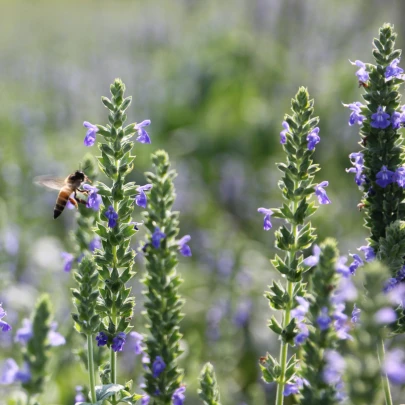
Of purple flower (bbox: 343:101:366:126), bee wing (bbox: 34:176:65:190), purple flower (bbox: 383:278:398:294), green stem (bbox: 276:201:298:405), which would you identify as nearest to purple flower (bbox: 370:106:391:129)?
purple flower (bbox: 343:101:366:126)

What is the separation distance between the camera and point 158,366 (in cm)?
223

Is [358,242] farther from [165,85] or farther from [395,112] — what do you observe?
[165,85]

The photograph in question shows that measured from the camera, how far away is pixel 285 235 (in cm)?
233

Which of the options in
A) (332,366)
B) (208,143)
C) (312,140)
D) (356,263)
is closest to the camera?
(332,366)

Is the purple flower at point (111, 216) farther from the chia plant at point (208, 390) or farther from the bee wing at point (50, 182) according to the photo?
the bee wing at point (50, 182)

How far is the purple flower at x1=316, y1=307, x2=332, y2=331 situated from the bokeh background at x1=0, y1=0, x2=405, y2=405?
Answer: 1906 millimetres

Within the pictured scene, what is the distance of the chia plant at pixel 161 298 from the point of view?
7.43 feet

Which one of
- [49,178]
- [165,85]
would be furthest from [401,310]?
[165,85]

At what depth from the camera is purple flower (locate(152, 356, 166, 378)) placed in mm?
2229

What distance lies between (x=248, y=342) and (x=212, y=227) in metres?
2.93

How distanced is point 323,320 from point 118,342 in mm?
853

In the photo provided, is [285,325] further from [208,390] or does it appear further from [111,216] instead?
[111,216]

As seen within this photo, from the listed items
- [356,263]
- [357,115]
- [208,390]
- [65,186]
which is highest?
[65,186]

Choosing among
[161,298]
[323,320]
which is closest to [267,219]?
[161,298]
